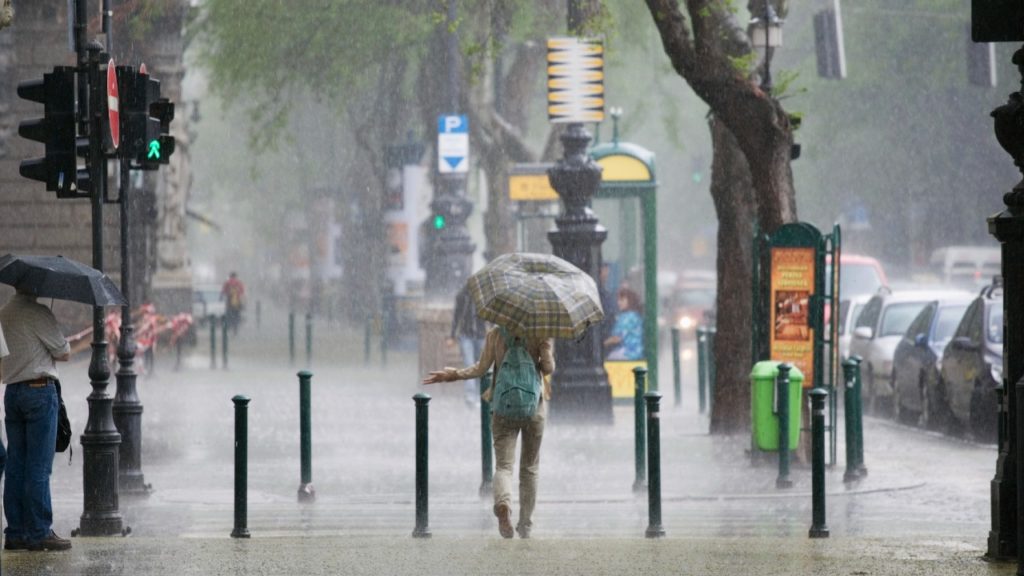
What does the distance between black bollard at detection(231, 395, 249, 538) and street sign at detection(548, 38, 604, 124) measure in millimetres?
10724

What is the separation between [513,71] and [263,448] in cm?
2167

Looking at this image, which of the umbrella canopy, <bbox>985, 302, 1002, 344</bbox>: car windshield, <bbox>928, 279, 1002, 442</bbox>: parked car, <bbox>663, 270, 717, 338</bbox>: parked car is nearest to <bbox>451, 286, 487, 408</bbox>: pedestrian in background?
<bbox>928, 279, 1002, 442</bbox>: parked car

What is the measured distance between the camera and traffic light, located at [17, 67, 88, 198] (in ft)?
43.9

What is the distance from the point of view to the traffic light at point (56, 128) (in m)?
13.4

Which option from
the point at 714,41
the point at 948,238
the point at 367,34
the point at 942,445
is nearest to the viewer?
the point at 714,41

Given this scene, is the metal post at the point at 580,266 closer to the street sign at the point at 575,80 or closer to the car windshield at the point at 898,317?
the street sign at the point at 575,80

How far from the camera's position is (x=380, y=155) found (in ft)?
161

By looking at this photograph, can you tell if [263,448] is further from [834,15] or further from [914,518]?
[834,15]

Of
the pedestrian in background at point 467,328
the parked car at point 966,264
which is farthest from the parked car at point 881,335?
the parked car at point 966,264

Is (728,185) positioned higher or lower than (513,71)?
lower

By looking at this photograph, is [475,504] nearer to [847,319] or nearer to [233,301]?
[847,319]

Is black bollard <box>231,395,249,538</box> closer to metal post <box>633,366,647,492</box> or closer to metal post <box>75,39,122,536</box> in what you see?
metal post <box>75,39,122,536</box>

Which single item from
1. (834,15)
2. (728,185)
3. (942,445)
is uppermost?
(834,15)

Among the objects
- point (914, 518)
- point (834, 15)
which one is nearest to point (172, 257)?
point (834, 15)
